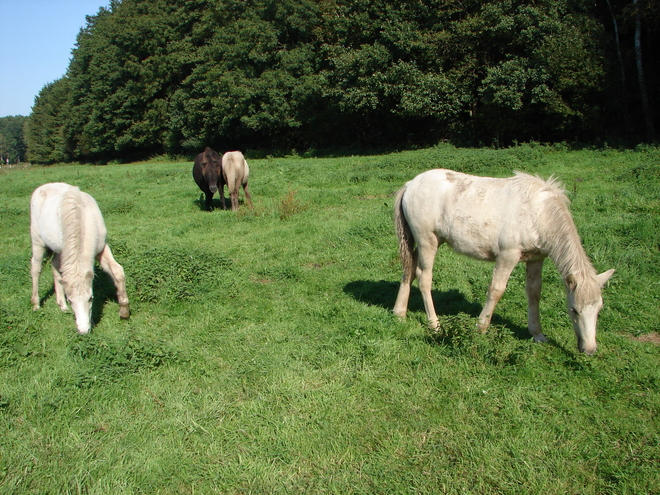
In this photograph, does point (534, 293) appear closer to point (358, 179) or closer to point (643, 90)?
point (358, 179)

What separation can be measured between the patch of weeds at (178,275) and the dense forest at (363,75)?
1790cm

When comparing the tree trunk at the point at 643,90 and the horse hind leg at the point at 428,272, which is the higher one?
the tree trunk at the point at 643,90

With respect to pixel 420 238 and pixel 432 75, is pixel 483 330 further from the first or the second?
pixel 432 75

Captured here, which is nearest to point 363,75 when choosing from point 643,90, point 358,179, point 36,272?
point 643,90

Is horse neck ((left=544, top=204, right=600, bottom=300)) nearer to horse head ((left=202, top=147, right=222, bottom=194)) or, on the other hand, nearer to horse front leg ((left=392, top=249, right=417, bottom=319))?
horse front leg ((left=392, top=249, right=417, bottom=319))

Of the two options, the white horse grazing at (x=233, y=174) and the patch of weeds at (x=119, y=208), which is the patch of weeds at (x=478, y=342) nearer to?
the white horse grazing at (x=233, y=174)

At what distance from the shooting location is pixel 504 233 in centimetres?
466

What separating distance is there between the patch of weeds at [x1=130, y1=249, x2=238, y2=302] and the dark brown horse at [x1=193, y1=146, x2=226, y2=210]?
5.29 metres

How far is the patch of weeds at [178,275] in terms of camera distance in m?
6.44

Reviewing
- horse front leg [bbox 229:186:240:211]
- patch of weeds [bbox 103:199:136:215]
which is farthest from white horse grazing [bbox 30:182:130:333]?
patch of weeds [bbox 103:199:136:215]

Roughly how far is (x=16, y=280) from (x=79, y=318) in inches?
129

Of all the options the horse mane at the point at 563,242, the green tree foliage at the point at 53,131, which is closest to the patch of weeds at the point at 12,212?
the horse mane at the point at 563,242

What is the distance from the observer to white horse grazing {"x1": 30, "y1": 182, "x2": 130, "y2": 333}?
207 inches

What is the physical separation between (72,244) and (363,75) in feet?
77.9
